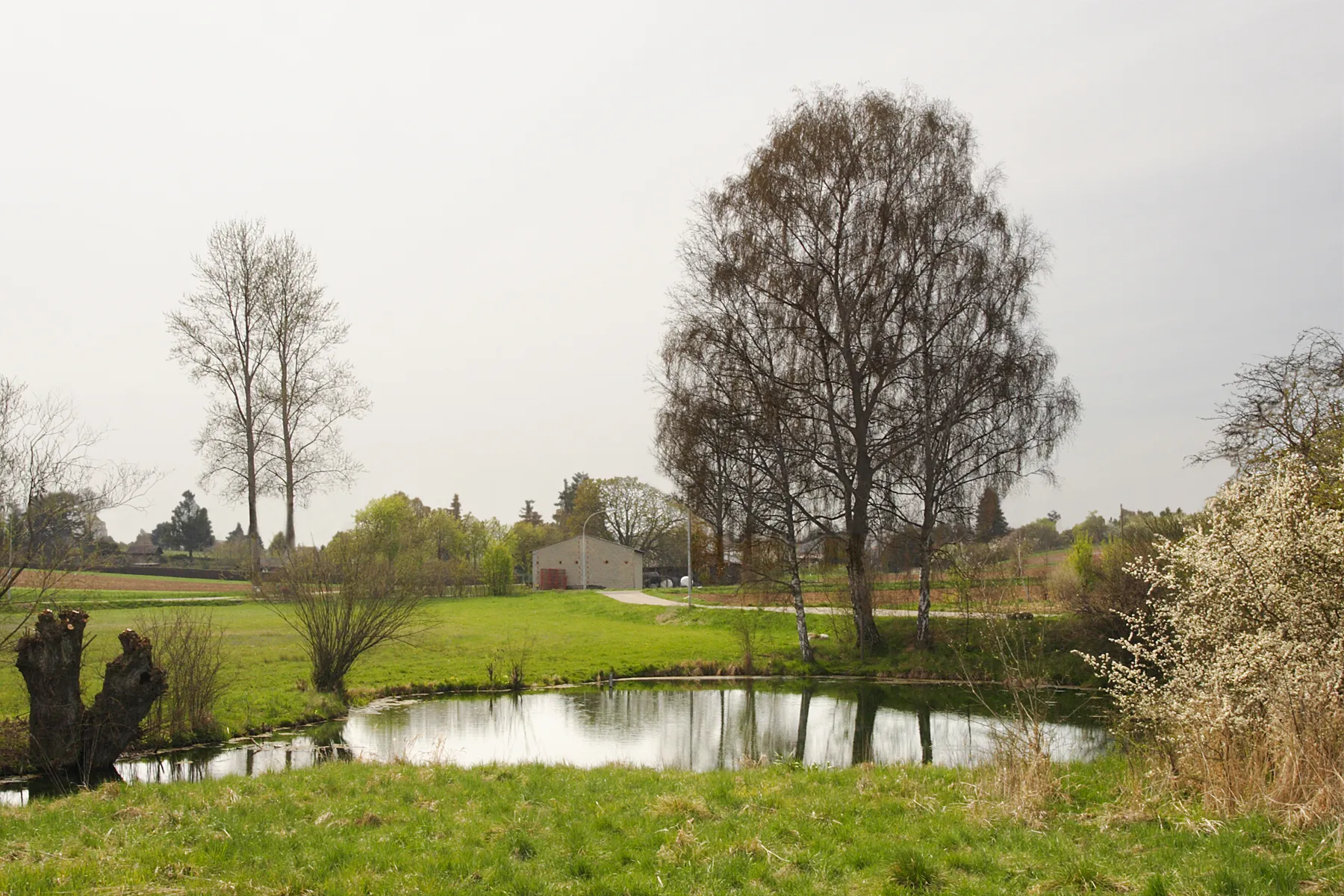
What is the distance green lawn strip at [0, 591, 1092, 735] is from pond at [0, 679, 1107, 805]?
102 cm

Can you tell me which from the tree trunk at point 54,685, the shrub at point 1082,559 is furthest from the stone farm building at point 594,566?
the tree trunk at point 54,685

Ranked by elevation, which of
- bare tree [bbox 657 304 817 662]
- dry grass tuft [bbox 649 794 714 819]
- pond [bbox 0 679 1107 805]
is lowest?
pond [bbox 0 679 1107 805]

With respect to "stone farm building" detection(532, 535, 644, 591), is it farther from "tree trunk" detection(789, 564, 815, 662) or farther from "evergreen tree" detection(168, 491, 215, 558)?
"evergreen tree" detection(168, 491, 215, 558)

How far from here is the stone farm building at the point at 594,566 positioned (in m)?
62.4

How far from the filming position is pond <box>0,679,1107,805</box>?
13648 millimetres

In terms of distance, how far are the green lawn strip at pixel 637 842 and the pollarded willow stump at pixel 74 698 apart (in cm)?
366

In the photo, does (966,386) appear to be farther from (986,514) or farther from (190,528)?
(190,528)

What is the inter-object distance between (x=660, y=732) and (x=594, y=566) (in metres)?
46.2

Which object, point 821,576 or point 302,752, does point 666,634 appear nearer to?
point 821,576

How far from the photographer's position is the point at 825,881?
21.0 feet

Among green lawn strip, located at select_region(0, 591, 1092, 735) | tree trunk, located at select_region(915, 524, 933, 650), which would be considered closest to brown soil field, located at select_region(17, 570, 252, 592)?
green lawn strip, located at select_region(0, 591, 1092, 735)

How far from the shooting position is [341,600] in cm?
1859

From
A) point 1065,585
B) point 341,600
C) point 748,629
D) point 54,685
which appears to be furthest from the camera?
point 748,629

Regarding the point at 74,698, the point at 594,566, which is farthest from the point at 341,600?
the point at 594,566
